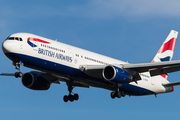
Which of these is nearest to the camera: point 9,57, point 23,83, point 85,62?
point 9,57

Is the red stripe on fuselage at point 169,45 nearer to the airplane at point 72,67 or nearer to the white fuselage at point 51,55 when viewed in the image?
the airplane at point 72,67

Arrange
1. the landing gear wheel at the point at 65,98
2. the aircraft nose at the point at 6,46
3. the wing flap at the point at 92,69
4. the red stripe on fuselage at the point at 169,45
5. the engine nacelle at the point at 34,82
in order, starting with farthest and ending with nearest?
the red stripe on fuselage at the point at 169,45, the landing gear wheel at the point at 65,98, the engine nacelle at the point at 34,82, the wing flap at the point at 92,69, the aircraft nose at the point at 6,46

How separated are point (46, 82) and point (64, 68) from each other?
733 centimetres

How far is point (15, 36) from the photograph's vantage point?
33062mm

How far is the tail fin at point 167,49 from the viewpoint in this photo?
5034 centimetres

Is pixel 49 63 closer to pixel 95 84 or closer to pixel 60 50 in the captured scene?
pixel 60 50

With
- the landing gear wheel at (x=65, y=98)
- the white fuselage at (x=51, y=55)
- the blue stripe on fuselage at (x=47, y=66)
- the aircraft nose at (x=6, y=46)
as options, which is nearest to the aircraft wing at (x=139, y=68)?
the blue stripe on fuselage at (x=47, y=66)

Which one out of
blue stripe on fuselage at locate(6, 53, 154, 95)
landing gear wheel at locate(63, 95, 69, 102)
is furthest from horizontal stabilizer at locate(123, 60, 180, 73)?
landing gear wheel at locate(63, 95, 69, 102)

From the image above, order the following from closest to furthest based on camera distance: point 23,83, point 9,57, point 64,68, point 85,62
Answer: point 9,57, point 64,68, point 85,62, point 23,83

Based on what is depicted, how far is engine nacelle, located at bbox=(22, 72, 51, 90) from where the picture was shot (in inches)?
1583

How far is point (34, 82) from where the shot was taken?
4006 cm

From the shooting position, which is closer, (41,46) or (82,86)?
Result: (41,46)

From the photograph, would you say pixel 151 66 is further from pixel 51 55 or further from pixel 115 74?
pixel 51 55

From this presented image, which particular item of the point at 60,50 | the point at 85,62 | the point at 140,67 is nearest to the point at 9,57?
the point at 60,50
